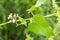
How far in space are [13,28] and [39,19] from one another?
3.30 ft

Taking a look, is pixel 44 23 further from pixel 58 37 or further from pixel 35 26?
pixel 58 37

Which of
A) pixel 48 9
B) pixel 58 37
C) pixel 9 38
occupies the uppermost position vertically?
pixel 48 9

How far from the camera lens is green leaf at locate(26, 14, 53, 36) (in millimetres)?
345

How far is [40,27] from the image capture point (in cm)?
36

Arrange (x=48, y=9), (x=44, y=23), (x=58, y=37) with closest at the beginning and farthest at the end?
(x=44, y=23)
(x=58, y=37)
(x=48, y=9)

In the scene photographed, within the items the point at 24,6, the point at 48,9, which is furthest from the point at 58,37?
the point at 24,6

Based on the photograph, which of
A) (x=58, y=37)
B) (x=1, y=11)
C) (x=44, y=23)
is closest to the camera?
(x=44, y=23)

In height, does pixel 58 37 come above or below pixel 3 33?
above

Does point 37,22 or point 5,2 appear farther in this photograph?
point 5,2

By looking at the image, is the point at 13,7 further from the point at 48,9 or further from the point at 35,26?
the point at 35,26

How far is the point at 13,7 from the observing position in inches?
53.7

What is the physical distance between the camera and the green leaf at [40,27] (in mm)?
345

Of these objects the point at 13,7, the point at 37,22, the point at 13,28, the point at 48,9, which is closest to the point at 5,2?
the point at 13,7

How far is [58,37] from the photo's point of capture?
913 mm
